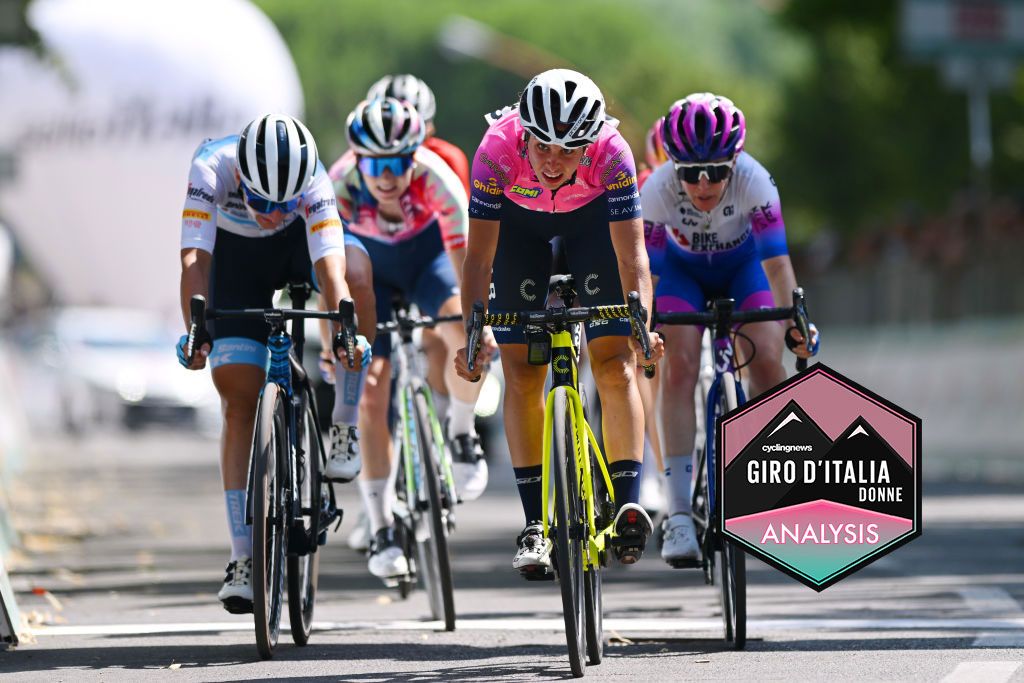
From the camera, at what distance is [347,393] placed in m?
10.1

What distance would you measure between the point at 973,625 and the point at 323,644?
8.73ft

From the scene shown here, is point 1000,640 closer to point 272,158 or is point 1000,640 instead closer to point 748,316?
point 748,316

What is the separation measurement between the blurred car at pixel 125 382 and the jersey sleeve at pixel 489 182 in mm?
28319

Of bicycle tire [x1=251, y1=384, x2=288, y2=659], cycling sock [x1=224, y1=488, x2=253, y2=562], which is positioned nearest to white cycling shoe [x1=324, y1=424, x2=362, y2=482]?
cycling sock [x1=224, y1=488, x2=253, y2=562]

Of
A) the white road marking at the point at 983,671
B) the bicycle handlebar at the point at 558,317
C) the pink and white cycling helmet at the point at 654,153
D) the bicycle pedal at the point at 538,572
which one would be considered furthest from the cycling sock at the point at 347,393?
the white road marking at the point at 983,671

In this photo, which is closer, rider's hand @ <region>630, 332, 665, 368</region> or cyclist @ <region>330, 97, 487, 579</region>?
rider's hand @ <region>630, 332, 665, 368</region>

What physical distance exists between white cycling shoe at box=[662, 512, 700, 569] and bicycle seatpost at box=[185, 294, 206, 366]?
211 cm

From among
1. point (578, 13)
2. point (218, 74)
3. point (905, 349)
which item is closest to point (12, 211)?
point (218, 74)

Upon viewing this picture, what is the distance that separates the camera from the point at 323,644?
934cm

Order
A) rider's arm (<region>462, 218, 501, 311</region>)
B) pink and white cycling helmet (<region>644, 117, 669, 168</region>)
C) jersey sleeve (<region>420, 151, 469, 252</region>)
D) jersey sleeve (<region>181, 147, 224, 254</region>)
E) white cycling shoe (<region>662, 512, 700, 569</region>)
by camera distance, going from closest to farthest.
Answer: rider's arm (<region>462, 218, 501, 311</region>)
jersey sleeve (<region>181, 147, 224, 254</region>)
white cycling shoe (<region>662, 512, 700, 569</region>)
jersey sleeve (<region>420, 151, 469, 252</region>)
pink and white cycling helmet (<region>644, 117, 669, 168</region>)

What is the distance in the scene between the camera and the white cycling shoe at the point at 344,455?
9586 millimetres

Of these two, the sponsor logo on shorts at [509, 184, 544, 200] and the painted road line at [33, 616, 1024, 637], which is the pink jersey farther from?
the painted road line at [33, 616, 1024, 637]

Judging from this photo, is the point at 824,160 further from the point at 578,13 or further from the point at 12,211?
the point at 578,13

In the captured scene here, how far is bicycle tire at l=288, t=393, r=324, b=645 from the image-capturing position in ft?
30.3
